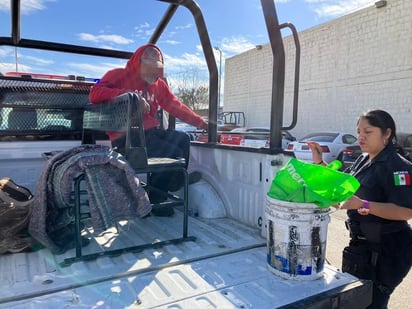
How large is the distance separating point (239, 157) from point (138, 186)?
955mm

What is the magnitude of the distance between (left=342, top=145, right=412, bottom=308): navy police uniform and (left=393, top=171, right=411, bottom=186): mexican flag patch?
0.06 feet

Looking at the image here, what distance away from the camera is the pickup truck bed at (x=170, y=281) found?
166 centimetres

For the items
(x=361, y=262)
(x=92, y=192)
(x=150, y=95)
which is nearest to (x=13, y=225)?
(x=92, y=192)

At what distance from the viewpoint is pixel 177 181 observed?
10.6ft

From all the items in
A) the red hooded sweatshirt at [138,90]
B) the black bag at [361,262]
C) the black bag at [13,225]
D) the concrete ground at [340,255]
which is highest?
the red hooded sweatshirt at [138,90]

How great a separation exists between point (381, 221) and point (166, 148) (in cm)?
174

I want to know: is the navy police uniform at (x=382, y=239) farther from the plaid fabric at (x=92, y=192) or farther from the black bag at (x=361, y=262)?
the plaid fabric at (x=92, y=192)

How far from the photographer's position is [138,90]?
128 inches

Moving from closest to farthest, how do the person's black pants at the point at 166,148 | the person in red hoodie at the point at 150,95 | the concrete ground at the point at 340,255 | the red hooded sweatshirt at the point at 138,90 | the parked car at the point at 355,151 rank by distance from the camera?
1. the red hooded sweatshirt at the point at 138,90
2. the person in red hoodie at the point at 150,95
3. the person's black pants at the point at 166,148
4. the concrete ground at the point at 340,255
5. the parked car at the point at 355,151

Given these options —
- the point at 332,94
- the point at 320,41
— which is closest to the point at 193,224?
the point at 332,94

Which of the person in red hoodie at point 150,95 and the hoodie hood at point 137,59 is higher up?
the hoodie hood at point 137,59

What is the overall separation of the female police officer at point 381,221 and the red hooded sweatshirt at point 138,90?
5.46 ft

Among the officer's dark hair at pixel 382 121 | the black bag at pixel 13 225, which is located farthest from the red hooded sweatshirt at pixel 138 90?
the officer's dark hair at pixel 382 121

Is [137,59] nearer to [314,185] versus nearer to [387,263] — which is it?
[314,185]
